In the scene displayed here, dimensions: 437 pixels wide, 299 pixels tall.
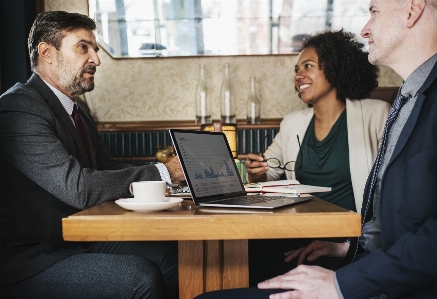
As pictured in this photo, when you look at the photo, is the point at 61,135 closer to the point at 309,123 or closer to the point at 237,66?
the point at 309,123

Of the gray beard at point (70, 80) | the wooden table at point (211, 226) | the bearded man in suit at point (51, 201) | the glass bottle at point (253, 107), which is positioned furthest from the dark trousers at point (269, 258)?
the glass bottle at point (253, 107)

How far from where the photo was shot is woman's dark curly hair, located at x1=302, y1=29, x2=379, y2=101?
275 cm

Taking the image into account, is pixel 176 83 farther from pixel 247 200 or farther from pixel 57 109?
pixel 247 200

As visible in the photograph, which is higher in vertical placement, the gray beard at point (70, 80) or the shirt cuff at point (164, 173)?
the gray beard at point (70, 80)

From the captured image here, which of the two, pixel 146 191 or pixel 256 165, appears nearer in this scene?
pixel 146 191

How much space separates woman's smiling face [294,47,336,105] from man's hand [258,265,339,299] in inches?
70.8

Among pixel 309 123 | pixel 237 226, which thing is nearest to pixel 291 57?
pixel 309 123

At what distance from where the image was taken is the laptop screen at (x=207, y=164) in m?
1.45

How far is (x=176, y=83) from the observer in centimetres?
363

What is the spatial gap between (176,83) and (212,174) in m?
2.17

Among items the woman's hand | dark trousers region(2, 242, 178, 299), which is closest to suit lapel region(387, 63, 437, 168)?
dark trousers region(2, 242, 178, 299)

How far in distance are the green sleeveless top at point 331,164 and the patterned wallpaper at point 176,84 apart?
1.01 metres

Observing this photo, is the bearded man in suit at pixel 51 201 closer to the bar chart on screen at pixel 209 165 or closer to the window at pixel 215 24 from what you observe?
the bar chart on screen at pixel 209 165

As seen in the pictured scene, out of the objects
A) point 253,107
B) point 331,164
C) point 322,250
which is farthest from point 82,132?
point 253,107
